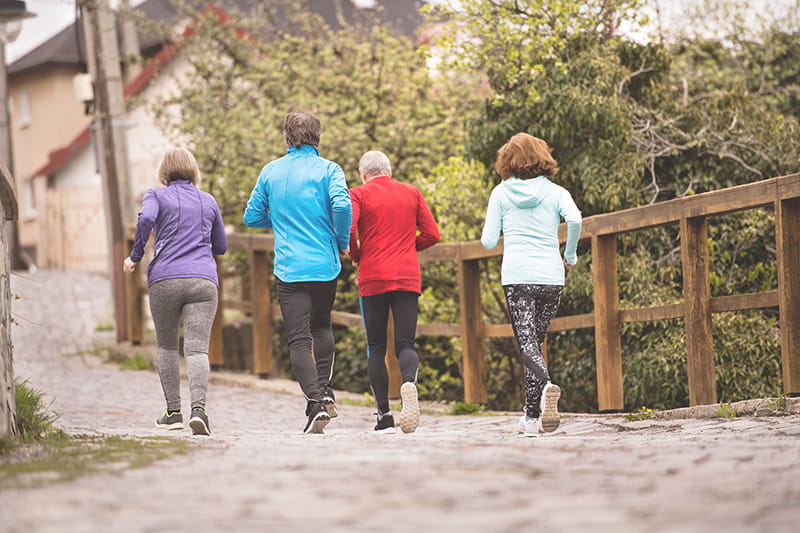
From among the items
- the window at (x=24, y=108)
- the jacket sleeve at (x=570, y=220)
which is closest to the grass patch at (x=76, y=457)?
the jacket sleeve at (x=570, y=220)

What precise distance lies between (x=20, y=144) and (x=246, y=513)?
32.9 m

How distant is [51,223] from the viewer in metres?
28.1

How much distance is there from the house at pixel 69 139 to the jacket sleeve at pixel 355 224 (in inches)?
693

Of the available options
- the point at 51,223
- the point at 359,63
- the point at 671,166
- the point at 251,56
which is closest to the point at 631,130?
the point at 671,166

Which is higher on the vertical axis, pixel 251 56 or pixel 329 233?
pixel 251 56

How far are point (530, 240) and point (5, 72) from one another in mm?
17728

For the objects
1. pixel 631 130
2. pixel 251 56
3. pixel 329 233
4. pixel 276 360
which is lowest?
pixel 276 360

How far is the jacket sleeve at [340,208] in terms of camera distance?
21.0 ft

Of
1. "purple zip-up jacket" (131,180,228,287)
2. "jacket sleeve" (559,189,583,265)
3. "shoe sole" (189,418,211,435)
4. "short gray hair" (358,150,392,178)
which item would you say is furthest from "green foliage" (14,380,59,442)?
"jacket sleeve" (559,189,583,265)

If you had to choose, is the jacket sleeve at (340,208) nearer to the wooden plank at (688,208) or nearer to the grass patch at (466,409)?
the wooden plank at (688,208)

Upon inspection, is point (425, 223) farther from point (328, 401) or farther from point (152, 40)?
point (152, 40)

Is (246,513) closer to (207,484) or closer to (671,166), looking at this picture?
(207,484)

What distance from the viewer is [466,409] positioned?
8211mm

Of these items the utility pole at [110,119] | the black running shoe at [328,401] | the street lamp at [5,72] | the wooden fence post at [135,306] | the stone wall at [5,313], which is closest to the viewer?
the stone wall at [5,313]
